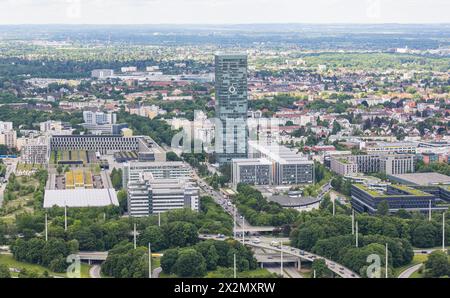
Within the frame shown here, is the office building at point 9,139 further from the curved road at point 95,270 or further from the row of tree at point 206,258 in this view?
the curved road at point 95,270

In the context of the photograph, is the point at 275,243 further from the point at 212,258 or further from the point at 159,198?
the point at 159,198

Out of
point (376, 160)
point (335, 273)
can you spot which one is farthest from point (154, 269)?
point (376, 160)

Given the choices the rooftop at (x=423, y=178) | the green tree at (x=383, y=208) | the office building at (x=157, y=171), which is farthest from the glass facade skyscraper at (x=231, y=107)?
the green tree at (x=383, y=208)

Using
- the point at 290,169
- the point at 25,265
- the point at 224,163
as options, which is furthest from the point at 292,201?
the point at 25,265

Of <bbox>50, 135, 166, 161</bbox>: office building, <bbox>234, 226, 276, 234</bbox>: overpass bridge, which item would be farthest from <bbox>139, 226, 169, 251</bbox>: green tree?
<bbox>50, 135, 166, 161</bbox>: office building

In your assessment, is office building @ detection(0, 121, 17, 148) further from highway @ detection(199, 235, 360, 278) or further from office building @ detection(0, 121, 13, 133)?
highway @ detection(199, 235, 360, 278)

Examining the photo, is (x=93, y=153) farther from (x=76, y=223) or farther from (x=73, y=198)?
(x=76, y=223)
